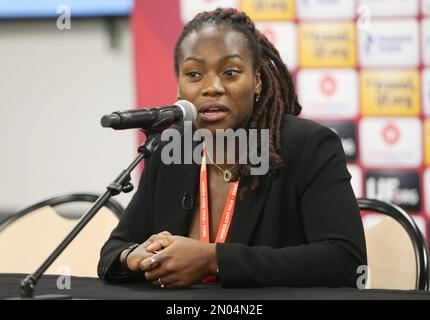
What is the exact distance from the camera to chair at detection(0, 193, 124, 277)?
2.27 meters

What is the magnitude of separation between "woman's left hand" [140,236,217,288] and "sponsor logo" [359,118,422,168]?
7.27 feet

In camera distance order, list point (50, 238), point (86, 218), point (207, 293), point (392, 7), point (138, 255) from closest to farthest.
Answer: point (86, 218), point (207, 293), point (138, 255), point (50, 238), point (392, 7)

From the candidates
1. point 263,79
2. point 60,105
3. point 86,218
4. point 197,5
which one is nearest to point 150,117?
point 86,218

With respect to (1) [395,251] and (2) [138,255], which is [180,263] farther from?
(1) [395,251]

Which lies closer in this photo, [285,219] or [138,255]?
[138,255]

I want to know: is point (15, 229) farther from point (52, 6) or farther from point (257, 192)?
point (52, 6)

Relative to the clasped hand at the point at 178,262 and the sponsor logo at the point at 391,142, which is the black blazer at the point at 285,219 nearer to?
the clasped hand at the point at 178,262

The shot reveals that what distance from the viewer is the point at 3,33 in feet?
15.2

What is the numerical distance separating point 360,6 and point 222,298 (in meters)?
2.44

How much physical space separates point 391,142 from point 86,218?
2.51 metres

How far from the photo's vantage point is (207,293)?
4.84 feet

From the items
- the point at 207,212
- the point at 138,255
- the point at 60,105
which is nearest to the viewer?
the point at 138,255

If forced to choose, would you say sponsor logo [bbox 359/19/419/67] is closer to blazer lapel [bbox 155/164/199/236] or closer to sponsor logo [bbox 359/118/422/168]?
sponsor logo [bbox 359/118/422/168]

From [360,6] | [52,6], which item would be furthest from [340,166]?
[52,6]
